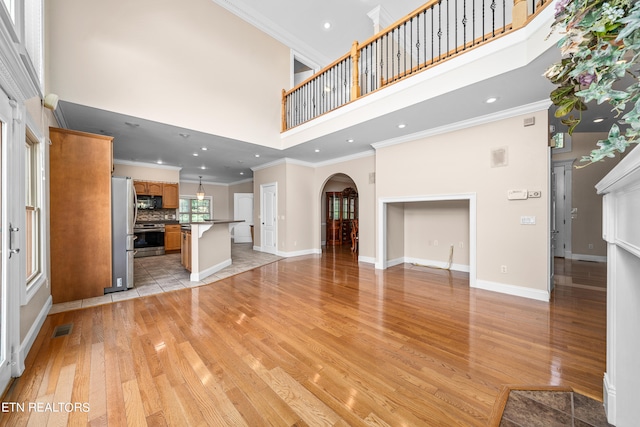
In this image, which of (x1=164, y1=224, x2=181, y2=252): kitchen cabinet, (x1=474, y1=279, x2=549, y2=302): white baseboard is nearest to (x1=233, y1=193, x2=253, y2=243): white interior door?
(x1=164, y1=224, x2=181, y2=252): kitchen cabinet

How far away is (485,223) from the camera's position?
13.0 ft

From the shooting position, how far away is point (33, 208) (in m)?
2.72

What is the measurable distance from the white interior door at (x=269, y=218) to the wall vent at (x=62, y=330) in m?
4.64

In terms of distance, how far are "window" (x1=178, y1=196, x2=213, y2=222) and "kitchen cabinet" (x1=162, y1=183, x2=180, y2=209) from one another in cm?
206

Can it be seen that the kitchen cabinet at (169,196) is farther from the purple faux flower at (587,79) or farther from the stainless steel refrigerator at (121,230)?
the purple faux flower at (587,79)

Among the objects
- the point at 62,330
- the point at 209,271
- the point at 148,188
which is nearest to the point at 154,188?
the point at 148,188

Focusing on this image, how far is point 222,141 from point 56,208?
9.16ft

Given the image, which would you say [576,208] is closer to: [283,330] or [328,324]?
[328,324]

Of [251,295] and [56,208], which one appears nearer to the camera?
[56,208]

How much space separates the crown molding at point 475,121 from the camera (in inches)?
136

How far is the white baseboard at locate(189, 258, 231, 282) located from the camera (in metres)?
4.36

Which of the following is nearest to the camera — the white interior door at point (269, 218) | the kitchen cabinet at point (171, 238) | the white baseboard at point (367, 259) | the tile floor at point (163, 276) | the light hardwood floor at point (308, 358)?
the light hardwood floor at point (308, 358)

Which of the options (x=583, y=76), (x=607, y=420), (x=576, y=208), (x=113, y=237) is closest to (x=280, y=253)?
(x=113, y=237)

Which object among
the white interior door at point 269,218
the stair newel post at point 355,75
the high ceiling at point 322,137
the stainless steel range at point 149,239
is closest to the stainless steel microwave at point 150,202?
the stainless steel range at point 149,239
